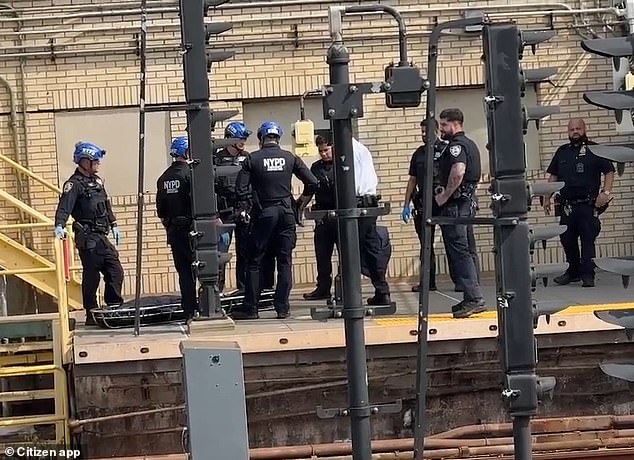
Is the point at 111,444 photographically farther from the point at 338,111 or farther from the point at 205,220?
the point at 338,111


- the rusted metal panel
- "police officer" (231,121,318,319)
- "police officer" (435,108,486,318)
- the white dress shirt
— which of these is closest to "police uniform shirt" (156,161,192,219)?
"police officer" (231,121,318,319)

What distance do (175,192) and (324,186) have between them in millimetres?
1554

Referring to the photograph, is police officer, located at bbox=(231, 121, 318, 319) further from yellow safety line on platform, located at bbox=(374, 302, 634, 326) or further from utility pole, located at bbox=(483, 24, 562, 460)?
utility pole, located at bbox=(483, 24, 562, 460)

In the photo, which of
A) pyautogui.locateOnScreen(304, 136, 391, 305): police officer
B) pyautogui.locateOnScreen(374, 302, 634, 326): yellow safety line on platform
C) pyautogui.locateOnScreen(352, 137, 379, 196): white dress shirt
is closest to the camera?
pyautogui.locateOnScreen(374, 302, 634, 326): yellow safety line on platform

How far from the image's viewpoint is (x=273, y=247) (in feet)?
34.0

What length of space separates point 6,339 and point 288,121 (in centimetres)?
510

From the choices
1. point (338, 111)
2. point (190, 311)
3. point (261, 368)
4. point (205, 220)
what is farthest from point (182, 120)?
point (338, 111)

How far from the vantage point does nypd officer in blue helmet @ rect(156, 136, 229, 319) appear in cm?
1011

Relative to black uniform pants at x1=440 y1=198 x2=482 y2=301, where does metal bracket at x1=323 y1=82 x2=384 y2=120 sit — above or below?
above

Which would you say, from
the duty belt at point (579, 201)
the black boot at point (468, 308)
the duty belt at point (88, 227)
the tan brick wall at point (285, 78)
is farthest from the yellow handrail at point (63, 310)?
the duty belt at point (579, 201)

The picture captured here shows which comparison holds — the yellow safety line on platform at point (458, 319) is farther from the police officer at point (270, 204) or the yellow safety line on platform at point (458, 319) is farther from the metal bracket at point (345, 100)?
the metal bracket at point (345, 100)

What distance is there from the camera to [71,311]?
12336 mm

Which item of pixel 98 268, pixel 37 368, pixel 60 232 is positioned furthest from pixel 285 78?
pixel 37 368

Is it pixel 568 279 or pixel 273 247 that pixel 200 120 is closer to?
pixel 273 247
